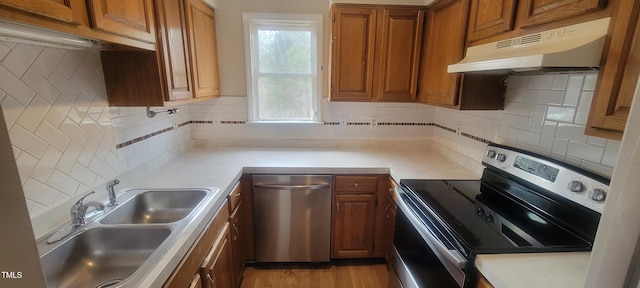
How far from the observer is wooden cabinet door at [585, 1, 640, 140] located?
2.47ft

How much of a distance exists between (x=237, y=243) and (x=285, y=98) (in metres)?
1.32

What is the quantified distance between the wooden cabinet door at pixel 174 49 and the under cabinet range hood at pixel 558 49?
1.58 m

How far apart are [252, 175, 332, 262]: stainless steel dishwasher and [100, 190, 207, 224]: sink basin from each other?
1.69 feet

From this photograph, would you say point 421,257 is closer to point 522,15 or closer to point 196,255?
point 196,255

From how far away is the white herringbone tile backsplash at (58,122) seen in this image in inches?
40.5

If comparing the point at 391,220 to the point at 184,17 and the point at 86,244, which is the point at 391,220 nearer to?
the point at 86,244

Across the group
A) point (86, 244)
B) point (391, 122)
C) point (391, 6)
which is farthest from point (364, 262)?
point (391, 6)

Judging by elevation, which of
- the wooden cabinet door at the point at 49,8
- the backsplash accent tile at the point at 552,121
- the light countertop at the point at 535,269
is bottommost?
the light countertop at the point at 535,269

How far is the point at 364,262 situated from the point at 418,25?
1.92 metres

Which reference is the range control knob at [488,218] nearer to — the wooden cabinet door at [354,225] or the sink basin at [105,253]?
the wooden cabinet door at [354,225]

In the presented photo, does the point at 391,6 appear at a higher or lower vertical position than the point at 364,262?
higher

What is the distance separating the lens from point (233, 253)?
1.72 metres

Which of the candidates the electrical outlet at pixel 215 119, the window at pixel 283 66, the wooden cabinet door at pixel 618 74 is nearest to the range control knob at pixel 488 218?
the wooden cabinet door at pixel 618 74

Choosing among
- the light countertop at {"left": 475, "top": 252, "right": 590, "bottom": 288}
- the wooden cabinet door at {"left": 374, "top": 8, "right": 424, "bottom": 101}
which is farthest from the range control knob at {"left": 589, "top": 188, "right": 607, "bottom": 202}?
the wooden cabinet door at {"left": 374, "top": 8, "right": 424, "bottom": 101}
